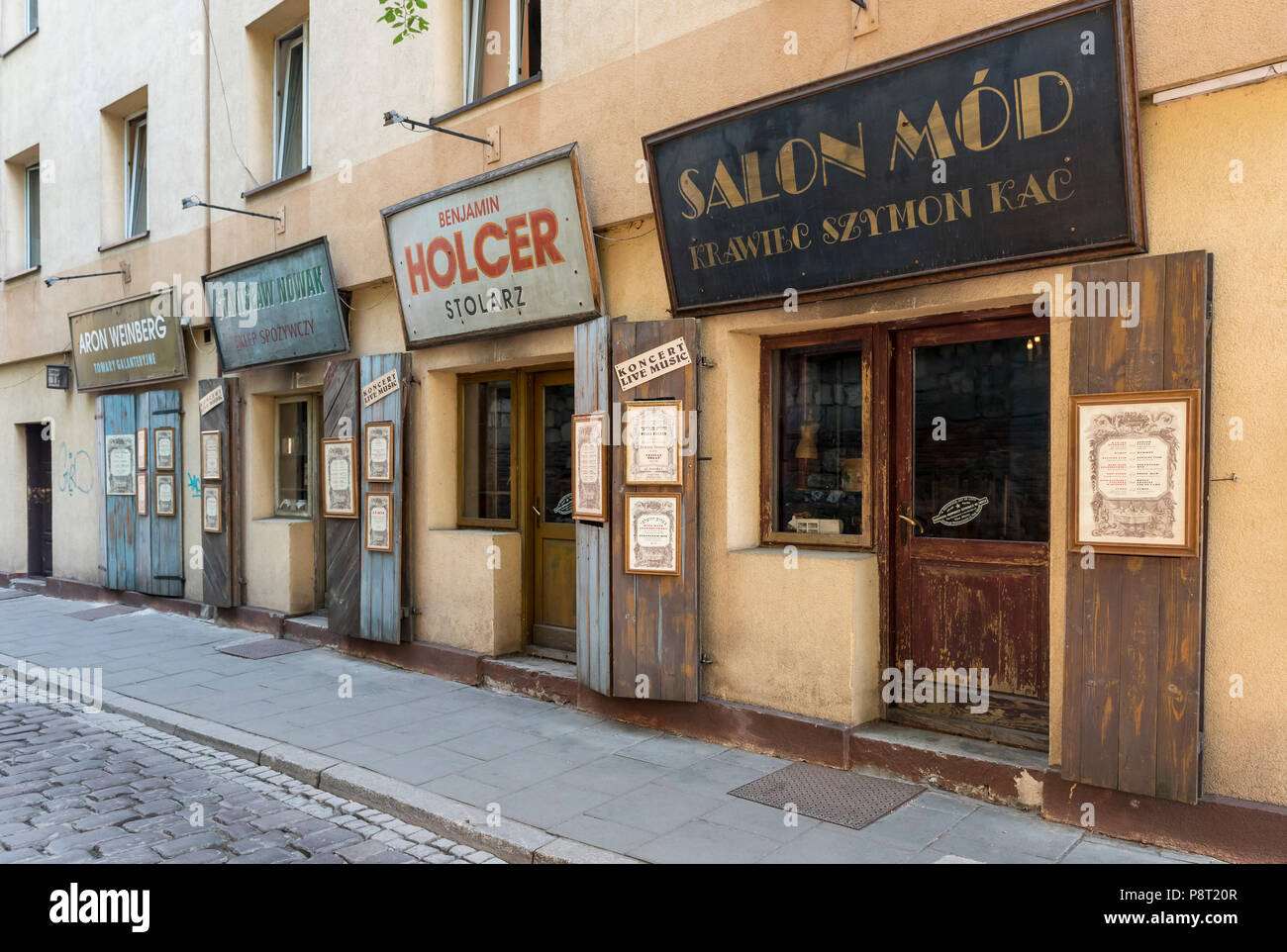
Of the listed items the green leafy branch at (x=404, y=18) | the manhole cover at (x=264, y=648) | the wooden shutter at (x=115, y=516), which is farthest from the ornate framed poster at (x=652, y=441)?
the wooden shutter at (x=115, y=516)

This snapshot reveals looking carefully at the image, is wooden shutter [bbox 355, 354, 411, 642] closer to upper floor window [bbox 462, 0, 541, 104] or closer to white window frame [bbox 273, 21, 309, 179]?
upper floor window [bbox 462, 0, 541, 104]

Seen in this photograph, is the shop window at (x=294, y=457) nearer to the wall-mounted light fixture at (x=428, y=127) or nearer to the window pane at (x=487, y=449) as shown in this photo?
the window pane at (x=487, y=449)

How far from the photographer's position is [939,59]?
4.71 m

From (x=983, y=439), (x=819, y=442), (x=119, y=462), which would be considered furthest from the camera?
(x=119, y=462)

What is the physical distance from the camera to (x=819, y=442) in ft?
19.9

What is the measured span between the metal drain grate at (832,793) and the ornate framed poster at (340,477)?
4811 millimetres

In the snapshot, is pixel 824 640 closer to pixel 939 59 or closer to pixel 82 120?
pixel 939 59

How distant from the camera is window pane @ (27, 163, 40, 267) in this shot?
46.9ft

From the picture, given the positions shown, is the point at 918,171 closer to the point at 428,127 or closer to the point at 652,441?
the point at 652,441

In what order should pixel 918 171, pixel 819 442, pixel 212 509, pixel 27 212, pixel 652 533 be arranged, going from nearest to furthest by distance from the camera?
pixel 918 171
pixel 819 442
pixel 652 533
pixel 212 509
pixel 27 212

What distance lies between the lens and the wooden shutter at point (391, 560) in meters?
8.15

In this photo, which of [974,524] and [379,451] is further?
→ [379,451]

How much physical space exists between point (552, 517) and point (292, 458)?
3.91 m

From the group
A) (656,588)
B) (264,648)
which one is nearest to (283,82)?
(264,648)
